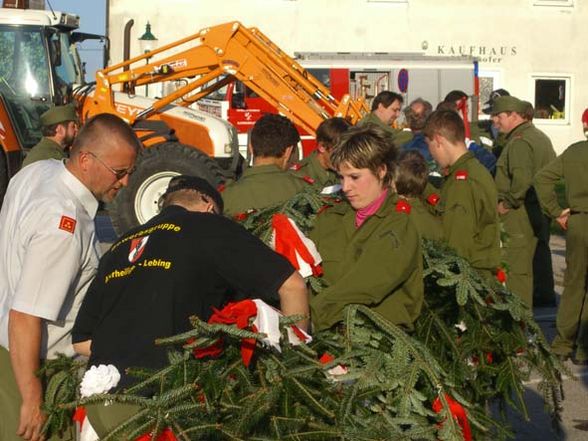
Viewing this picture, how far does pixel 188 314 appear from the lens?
3.71m

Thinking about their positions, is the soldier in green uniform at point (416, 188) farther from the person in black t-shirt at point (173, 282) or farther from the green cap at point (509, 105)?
the green cap at point (509, 105)

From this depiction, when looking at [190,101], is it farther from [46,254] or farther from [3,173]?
[46,254]

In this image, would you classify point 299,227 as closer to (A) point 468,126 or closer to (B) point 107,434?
(B) point 107,434

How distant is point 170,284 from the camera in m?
3.65

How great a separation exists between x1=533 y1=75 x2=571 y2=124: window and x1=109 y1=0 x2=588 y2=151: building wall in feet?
0.43

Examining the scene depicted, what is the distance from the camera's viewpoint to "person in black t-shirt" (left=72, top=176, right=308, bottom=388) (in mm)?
3662

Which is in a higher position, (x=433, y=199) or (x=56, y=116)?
(x=56, y=116)

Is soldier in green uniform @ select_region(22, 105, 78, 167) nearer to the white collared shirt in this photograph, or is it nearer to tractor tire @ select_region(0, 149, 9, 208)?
tractor tire @ select_region(0, 149, 9, 208)

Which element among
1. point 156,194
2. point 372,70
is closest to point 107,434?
point 156,194

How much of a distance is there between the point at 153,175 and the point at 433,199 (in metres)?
7.78

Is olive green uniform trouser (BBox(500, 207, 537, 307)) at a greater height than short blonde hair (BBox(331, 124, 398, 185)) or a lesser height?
lesser

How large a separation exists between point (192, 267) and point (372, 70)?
904 inches

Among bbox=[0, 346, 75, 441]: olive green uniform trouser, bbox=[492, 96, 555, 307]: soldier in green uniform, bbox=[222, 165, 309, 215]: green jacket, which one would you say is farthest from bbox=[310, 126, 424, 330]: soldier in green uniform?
bbox=[492, 96, 555, 307]: soldier in green uniform

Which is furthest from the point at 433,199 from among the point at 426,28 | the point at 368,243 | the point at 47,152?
the point at 426,28
